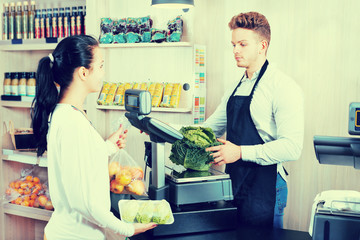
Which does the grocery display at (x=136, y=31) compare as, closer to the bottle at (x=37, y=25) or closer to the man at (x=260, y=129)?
the bottle at (x=37, y=25)

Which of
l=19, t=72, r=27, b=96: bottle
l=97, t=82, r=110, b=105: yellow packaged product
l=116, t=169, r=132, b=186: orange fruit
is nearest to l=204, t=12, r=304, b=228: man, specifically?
l=116, t=169, r=132, b=186: orange fruit

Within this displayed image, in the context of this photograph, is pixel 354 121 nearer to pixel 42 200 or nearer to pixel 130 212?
pixel 130 212

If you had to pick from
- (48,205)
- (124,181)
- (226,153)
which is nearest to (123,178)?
(124,181)

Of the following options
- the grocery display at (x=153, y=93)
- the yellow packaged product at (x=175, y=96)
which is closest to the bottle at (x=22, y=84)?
the grocery display at (x=153, y=93)

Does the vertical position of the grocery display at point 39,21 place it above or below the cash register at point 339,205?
above

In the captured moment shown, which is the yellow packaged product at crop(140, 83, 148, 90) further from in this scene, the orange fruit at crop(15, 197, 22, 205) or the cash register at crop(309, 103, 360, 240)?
the cash register at crop(309, 103, 360, 240)

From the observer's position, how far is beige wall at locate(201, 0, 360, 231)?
295cm

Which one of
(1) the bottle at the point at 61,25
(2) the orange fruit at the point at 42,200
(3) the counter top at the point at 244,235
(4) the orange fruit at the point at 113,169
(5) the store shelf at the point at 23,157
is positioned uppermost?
(1) the bottle at the point at 61,25

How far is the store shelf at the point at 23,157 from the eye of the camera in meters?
3.64

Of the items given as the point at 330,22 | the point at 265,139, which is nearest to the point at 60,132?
the point at 265,139

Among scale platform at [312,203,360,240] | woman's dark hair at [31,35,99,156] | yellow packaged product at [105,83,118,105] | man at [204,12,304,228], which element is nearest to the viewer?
scale platform at [312,203,360,240]

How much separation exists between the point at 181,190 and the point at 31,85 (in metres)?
2.44

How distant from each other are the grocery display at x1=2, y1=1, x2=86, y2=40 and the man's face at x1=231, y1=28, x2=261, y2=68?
160 cm

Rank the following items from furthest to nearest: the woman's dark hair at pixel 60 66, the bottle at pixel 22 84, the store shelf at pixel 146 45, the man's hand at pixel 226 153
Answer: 1. the bottle at pixel 22 84
2. the store shelf at pixel 146 45
3. the man's hand at pixel 226 153
4. the woman's dark hair at pixel 60 66
